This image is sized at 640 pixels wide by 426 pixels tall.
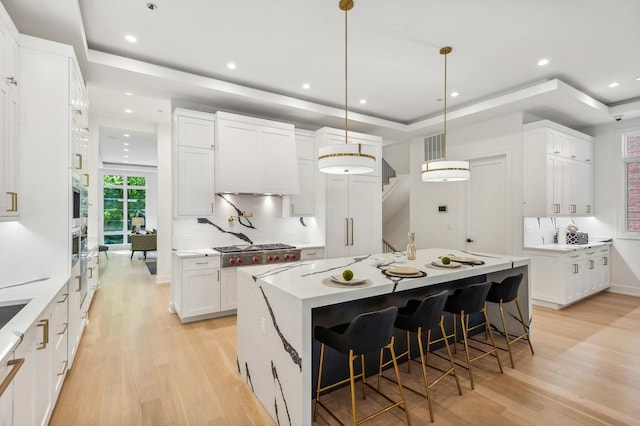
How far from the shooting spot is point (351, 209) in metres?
5.54

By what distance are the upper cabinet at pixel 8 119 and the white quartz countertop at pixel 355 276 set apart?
162cm

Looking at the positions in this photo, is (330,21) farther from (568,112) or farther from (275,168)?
(568,112)

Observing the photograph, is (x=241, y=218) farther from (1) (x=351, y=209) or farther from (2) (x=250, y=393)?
(2) (x=250, y=393)

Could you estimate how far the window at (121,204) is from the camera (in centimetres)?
1229

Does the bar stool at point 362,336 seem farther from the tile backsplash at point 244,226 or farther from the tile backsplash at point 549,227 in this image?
the tile backsplash at point 549,227

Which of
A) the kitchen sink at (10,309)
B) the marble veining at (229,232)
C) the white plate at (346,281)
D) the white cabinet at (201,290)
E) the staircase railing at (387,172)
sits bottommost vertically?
the white cabinet at (201,290)

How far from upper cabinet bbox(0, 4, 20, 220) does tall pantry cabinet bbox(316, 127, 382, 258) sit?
3.66m

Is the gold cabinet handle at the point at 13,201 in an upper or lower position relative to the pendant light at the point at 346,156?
lower

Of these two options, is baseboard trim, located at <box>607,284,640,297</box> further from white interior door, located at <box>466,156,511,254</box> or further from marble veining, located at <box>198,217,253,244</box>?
marble veining, located at <box>198,217,253,244</box>

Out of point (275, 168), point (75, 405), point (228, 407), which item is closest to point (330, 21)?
point (275, 168)

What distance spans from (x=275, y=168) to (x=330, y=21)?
88.4 inches

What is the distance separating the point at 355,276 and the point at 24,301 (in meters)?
2.16

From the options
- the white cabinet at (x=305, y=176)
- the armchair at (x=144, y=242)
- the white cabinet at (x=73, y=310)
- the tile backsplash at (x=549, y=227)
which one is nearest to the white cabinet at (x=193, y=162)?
the white cabinet at (x=305, y=176)

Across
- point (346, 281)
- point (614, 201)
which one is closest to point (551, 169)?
point (614, 201)
